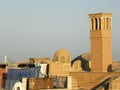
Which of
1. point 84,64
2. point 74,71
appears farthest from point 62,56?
point 74,71

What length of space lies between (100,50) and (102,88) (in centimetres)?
1264

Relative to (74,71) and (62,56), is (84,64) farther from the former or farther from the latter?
(74,71)

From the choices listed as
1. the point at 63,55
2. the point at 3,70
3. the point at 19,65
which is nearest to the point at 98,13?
the point at 63,55

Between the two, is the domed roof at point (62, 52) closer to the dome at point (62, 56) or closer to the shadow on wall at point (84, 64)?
the dome at point (62, 56)

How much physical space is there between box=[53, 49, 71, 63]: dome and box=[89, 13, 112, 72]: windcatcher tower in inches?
274

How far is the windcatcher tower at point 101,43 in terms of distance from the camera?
1673 inches

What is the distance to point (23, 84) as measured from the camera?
1028 inches

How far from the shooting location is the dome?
49578 mm

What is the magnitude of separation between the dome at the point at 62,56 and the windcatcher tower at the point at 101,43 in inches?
274

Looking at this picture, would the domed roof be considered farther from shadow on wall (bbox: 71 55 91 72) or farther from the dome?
shadow on wall (bbox: 71 55 91 72)

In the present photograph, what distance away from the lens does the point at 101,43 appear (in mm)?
42625

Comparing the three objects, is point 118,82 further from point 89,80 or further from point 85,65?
point 85,65

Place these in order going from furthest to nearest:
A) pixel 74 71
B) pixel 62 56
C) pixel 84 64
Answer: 1. pixel 84 64
2. pixel 62 56
3. pixel 74 71

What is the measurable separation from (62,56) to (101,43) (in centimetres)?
817
